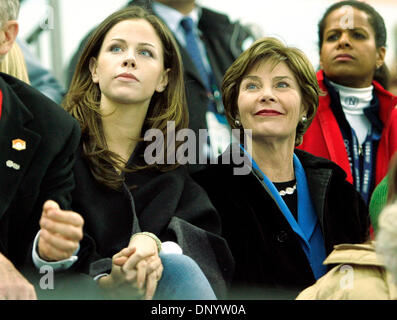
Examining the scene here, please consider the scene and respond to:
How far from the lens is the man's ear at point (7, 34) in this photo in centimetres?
197

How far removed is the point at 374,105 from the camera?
8.97 feet

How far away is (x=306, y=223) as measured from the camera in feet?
7.56

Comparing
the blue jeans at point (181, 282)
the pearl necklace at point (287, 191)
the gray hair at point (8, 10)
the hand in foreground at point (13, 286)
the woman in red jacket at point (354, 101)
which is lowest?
the blue jeans at point (181, 282)

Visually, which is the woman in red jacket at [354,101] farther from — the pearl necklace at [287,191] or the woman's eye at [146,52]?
the woman's eye at [146,52]

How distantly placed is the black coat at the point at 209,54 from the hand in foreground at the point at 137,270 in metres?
0.61

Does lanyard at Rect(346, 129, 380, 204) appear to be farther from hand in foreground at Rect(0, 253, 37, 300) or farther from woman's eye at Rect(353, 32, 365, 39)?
hand in foreground at Rect(0, 253, 37, 300)

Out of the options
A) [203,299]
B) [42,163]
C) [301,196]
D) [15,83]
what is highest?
[15,83]

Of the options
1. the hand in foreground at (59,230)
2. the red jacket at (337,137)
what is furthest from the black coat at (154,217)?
the red jacket at (337,137)

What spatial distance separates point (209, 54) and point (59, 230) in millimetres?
1637

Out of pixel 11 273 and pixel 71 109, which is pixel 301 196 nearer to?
pixel 71 109

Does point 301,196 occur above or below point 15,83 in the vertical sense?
below

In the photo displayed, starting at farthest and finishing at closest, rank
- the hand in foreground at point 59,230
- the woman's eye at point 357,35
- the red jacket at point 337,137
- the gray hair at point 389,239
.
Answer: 1. the woman's eye at point 357,35
2. the red jacket at point 337,137
3. the hand in foreground at point 59,230
4. the gray hair at point 389,239

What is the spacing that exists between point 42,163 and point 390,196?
2.91ft
